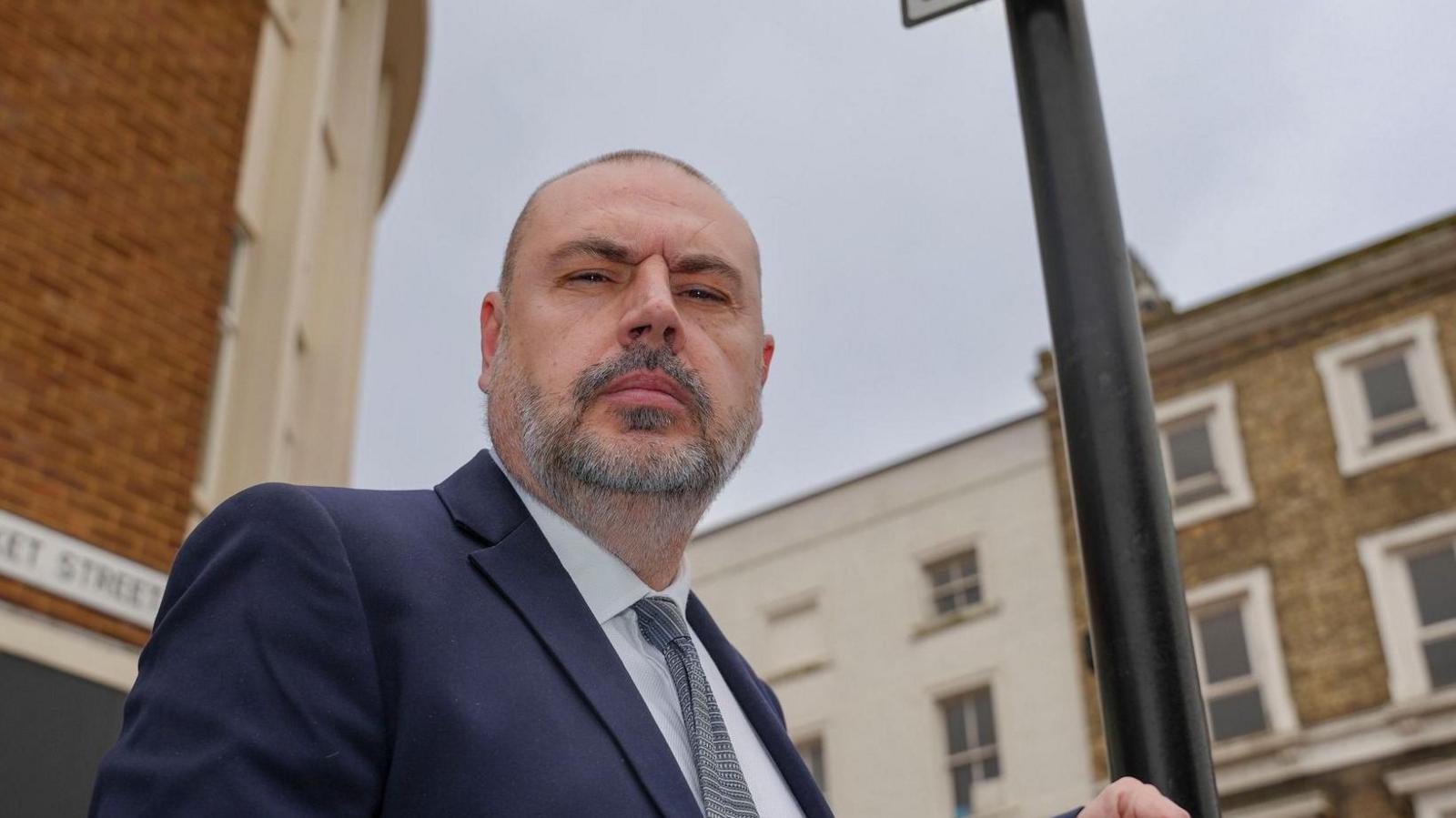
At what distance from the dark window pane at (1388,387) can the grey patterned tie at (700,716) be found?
79.7 feet

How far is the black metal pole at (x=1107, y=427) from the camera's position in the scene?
93.0 inches

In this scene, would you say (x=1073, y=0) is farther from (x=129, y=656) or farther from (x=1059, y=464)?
(x=1059, y=464)

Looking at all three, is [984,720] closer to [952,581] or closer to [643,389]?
[952,581]

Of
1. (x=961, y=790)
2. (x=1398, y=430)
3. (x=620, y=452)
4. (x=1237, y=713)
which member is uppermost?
(x=1398, y=430)

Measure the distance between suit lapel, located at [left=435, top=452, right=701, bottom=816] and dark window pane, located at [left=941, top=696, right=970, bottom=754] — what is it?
26.7 meters

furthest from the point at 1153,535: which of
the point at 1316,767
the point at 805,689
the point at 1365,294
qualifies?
the point at 805,689

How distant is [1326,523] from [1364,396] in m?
2.12

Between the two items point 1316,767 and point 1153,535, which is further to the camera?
point 1316,767

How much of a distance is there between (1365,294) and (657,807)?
2497 cm

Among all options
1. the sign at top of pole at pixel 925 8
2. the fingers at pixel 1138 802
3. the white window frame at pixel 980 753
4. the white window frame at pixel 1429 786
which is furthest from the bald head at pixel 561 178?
the white window frame at pixel 980 753

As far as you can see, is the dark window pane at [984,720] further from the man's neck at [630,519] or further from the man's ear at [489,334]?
the man's neck at [630,519]

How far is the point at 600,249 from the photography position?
8.36 feet

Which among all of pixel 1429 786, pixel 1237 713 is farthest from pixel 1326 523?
pixel 1429 786

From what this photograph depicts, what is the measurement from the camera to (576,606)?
7.30 ft
